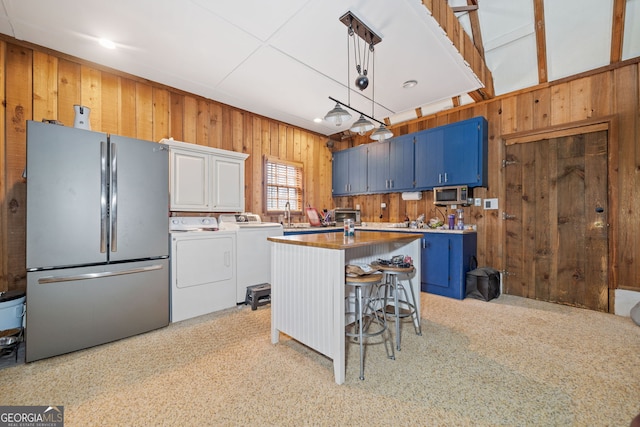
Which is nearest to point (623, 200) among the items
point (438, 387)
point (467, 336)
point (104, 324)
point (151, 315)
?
point (467, 336)

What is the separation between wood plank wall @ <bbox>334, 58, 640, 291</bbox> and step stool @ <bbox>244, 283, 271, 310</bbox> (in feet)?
10.3

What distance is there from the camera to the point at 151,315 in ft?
8.37

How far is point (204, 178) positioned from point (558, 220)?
15.0 ft

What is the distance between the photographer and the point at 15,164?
2535 mm

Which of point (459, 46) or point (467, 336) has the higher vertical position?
point (459, 46)

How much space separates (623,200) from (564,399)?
2.62 meters

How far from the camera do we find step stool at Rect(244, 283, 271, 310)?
3172 millimetres

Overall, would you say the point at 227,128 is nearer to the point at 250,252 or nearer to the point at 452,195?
the point at 250,252

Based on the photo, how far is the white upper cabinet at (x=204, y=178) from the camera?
3182mm

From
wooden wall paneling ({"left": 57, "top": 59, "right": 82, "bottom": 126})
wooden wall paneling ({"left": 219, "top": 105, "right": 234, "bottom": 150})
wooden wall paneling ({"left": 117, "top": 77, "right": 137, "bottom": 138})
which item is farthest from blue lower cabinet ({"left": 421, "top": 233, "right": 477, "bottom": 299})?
wooden wall paneling ({"left": 57, "top": 59, "right": 82, "bottom": 126})

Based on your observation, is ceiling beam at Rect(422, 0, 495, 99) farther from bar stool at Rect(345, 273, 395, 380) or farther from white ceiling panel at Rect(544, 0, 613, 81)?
bar stool at Rect(345, 273, 395, 380)

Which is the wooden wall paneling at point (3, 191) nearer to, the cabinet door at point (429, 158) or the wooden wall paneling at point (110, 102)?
the wooden wall paneling at point (110, 102)

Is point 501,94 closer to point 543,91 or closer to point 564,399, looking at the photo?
point 543,91

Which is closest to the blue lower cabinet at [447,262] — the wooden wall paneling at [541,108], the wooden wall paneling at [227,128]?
the wooden wall paneling at [541,108]
